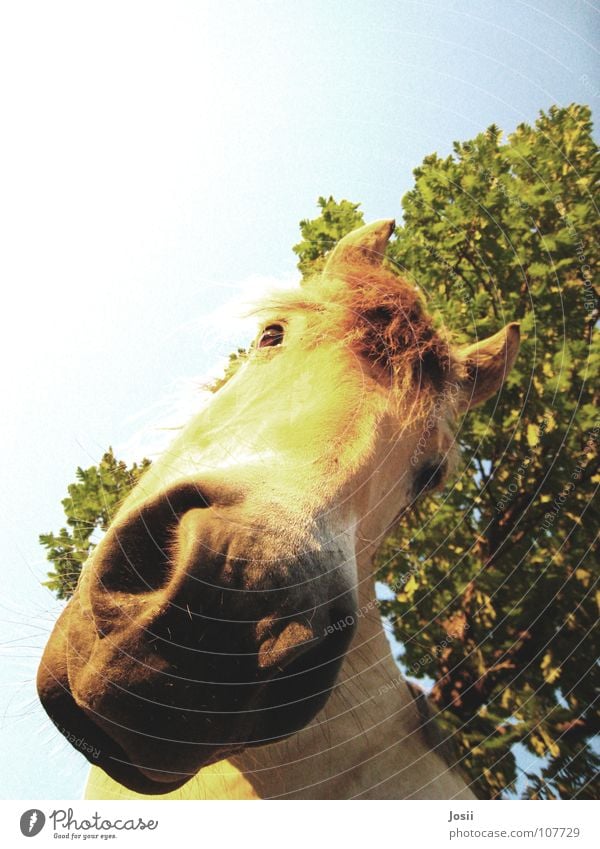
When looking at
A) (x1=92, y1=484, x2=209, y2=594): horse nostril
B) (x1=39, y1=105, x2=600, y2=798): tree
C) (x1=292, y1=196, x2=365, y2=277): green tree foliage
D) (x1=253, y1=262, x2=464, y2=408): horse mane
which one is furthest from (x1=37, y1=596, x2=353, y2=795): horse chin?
(x1=292, y1=196, x2=365, y2=277): green tree foliage

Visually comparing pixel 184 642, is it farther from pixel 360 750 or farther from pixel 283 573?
pixel 360 750

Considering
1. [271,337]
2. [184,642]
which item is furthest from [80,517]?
[184,642]

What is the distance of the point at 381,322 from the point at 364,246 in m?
0.30

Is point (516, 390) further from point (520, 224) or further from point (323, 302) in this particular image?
point (323, 302)

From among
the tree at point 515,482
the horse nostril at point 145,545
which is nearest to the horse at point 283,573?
the horse nostril at point 145,545

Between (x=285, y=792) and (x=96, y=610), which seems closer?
(x=96, y=610)

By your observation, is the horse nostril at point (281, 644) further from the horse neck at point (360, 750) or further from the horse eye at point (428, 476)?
the horse eye at point (428, 476)

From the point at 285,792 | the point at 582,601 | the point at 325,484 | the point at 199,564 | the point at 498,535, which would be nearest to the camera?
the point at 199,564

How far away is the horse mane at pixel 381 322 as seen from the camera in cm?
180

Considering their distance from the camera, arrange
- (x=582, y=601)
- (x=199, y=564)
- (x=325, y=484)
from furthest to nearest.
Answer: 1. (x=582, y=601)
2. (x=325, y=484)
3. (x=199, y=564)

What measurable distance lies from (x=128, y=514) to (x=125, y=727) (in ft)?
1.11
